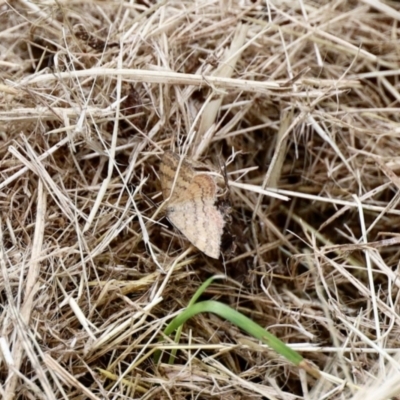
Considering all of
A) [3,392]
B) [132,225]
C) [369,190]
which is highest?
[369,190]

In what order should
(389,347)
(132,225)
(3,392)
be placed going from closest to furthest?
(3,392) < (389,347) < (132,225)

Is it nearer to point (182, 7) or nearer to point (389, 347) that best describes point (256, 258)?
Result: point (389, 347)

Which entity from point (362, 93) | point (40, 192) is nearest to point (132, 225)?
point (40, 192)

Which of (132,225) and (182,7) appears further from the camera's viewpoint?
(182,7)
